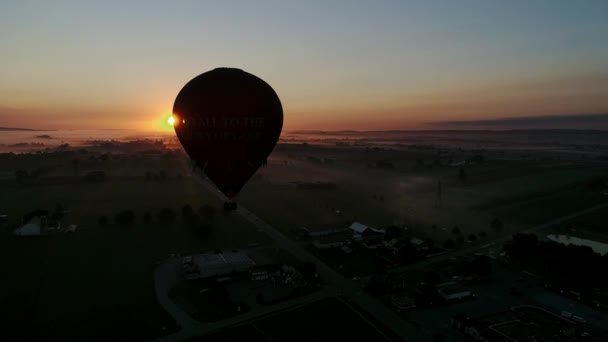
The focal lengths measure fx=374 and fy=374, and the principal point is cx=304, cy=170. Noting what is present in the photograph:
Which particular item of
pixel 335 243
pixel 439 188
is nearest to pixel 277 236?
pixel 335 243

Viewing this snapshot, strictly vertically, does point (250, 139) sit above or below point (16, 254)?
above

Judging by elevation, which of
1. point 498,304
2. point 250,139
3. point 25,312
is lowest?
point 498,304

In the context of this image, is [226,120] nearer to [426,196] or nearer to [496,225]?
[496,225]

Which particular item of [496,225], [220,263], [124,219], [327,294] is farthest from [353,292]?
[124,219]

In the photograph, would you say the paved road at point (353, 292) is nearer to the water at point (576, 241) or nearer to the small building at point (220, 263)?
the small building at point (220, 263)

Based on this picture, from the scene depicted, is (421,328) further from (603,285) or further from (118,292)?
(118,292)

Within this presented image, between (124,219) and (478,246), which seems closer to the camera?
(478,246)
